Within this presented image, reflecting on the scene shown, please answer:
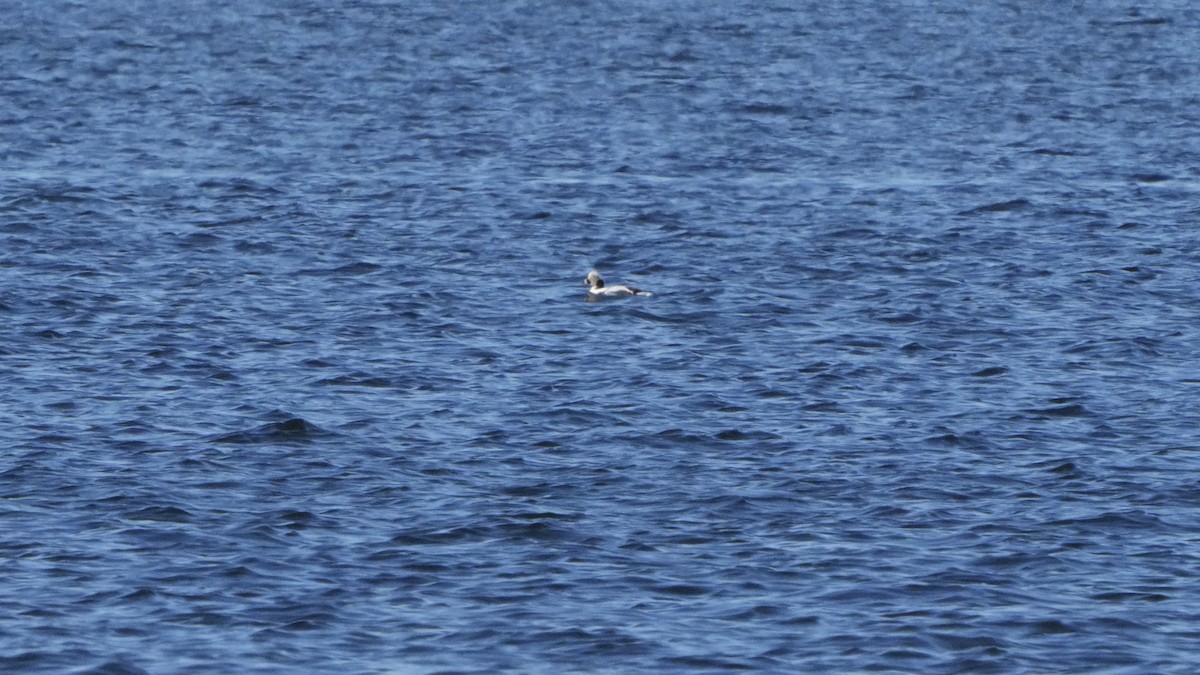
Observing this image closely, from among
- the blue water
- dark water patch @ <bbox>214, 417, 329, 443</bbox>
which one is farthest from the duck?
dark water patch @ <bbox>214, 417, 329, 443</bbox>

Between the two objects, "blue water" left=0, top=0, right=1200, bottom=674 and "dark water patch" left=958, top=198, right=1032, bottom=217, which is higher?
"blue water" left=0, top=0, right=1200, bottom=674

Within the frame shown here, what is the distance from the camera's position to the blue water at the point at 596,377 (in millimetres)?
22391

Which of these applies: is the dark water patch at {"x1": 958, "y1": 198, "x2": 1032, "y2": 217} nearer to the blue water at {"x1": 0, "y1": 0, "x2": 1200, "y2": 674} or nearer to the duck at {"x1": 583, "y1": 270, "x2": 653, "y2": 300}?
the blue water at {"x1": 0, "y1": 0, "x2": 1200, "y2": 674}

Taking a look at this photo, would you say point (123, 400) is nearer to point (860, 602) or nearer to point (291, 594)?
point (291, 594)

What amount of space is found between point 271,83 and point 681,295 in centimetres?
3035

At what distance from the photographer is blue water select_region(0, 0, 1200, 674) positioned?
22.4 metres

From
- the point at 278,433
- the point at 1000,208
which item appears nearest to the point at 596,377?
the point at 278,433

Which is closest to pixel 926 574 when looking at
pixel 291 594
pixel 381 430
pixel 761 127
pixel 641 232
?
pixel 291 594

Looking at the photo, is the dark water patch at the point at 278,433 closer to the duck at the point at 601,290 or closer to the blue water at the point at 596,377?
the blue water at the point at 596,377

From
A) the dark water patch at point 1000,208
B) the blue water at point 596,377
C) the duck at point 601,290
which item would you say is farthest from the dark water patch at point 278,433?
the dark water patch at point 1000,208

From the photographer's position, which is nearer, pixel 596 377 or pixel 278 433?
pixel 278 433

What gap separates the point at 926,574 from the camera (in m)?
23.6

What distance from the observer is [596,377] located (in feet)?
107

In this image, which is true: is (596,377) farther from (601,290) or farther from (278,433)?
(278,433)
